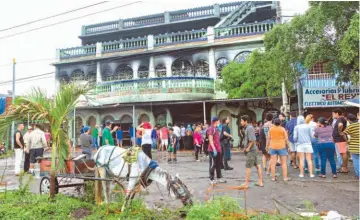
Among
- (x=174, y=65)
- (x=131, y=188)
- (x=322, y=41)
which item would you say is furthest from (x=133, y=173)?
(x=174, y=65)

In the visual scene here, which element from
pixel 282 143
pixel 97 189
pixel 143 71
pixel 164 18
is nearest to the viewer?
pixel 97 189

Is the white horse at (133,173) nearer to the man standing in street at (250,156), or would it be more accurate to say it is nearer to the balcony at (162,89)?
the man standing in street at (250,156)

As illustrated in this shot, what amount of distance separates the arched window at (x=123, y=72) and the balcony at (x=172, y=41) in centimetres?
121

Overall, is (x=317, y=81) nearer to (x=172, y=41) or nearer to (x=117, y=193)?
(x=172, y=41)


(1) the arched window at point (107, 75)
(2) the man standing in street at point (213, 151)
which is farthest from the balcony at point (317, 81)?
(1) the arched window at point (107, 75)

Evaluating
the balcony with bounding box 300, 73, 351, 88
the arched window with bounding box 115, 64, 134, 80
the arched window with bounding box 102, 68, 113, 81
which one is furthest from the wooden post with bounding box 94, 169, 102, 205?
the arched window with bounding box 102, 68, 113, 81

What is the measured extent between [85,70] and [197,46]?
9903 mm

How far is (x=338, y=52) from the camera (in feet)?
33.9

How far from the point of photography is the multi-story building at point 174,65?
20984 mm

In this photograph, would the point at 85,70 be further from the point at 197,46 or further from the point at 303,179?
the point at 303,179

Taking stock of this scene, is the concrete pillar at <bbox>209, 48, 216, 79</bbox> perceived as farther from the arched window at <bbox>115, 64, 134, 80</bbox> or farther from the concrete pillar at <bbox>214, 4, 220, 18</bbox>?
the arched window at <bbox>115, 64, 134, 80</bbox>

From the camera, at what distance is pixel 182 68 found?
79.3 ft

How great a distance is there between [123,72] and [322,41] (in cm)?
1783

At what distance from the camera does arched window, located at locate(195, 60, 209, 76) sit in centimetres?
2352
